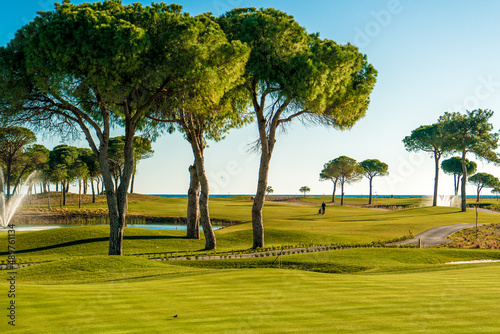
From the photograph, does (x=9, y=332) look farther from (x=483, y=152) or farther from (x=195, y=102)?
(x=483, y=152)

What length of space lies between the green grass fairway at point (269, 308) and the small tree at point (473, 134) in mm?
51058

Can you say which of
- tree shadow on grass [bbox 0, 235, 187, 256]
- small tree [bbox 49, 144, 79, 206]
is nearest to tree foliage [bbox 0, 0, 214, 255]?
tree shadow on grass [bbox 0, 235, 187, 256]

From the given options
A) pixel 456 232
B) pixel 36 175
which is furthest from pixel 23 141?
pixel 456 232

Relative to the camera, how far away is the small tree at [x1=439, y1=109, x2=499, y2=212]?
5319 centimetres

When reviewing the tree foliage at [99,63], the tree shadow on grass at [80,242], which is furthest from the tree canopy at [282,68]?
the tree shadow on grass at [80,242]

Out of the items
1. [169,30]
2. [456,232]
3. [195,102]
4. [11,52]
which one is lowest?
[456,232]

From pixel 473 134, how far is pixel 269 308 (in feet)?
187

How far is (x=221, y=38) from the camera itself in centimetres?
1980

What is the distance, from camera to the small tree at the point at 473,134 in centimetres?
5319

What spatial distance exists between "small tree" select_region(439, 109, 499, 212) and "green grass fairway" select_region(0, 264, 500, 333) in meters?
51.1

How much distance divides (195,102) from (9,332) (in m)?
16.3

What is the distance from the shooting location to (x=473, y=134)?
5391cm

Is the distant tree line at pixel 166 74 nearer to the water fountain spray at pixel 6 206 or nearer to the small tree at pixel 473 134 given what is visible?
the water fountain spray at pixel 6 206

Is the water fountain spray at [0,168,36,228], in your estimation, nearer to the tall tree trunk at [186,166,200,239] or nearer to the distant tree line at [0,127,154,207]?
the distant tree line at [0,127,154,207]
